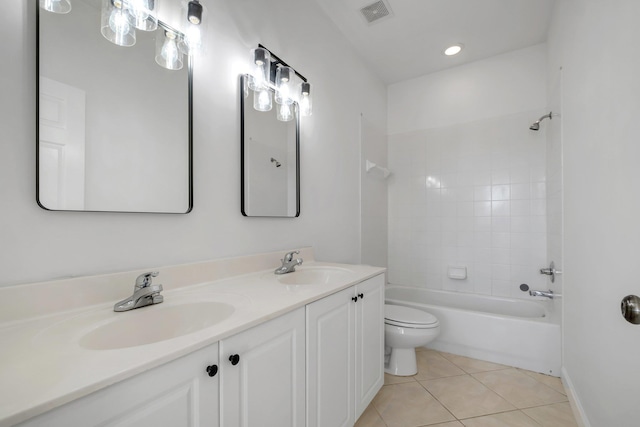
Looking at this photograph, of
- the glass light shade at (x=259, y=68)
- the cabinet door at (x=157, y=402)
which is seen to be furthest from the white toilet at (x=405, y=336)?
the glass light shade at (x=259, y=68)

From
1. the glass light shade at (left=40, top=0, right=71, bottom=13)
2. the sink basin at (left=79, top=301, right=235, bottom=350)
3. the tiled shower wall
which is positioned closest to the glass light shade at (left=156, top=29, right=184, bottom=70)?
the glass light shade at (left=40, top=0, right=71, bottom=13)

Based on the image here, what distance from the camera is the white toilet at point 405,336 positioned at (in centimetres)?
188

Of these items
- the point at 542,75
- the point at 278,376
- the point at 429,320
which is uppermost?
the point at 542,75

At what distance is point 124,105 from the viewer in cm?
97

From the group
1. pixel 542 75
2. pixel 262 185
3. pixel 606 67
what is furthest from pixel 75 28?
pixel 542 75

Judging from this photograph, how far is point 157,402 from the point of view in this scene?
564 millimetres

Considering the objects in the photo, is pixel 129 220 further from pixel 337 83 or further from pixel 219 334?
pixel 337 83

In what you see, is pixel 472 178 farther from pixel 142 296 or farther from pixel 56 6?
pixel 56 6

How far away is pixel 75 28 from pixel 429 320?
2334 millimetres

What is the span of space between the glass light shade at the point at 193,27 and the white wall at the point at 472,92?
2472 millimetres

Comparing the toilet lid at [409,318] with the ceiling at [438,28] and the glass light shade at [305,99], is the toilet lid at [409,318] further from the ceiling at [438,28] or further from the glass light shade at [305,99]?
the ceiling at [438,28]

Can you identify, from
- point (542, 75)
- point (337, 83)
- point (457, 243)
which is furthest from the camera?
point (457, 243)

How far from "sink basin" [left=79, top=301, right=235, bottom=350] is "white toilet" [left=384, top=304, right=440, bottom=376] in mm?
1390

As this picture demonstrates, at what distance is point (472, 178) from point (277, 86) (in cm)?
215
